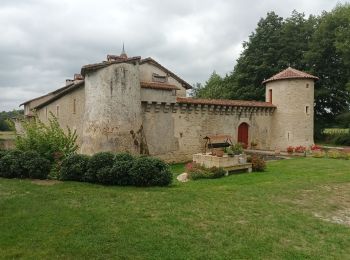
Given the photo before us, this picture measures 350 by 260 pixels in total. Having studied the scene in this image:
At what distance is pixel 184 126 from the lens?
20688 mm

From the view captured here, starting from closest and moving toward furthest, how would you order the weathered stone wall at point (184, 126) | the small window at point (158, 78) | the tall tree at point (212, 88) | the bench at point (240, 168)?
the bench at point (240, 168) < the weathered stone wall at point (184, 126) < the small window at point (158, 78) < the tall tree at point (212, 88)

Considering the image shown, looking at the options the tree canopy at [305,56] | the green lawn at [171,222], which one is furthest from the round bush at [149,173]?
the tree canopy at [305,56]

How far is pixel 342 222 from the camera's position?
764 centimetres

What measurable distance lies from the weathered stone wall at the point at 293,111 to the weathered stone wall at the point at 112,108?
39.4 feet

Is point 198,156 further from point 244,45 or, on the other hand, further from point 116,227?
point 244,45

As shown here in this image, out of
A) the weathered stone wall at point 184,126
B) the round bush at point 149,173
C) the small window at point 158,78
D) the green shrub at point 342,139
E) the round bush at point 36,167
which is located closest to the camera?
the round bush at point 149,173

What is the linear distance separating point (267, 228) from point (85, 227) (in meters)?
3.53

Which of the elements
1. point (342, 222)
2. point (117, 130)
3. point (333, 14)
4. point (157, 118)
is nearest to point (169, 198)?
point (342, 222)

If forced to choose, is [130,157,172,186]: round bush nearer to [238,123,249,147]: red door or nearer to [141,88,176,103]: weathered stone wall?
[141,88,176,103]: weathered stone wall

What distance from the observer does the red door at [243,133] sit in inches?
929

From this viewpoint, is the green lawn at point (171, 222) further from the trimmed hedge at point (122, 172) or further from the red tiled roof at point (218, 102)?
the red tiled roof at point (218, 102)

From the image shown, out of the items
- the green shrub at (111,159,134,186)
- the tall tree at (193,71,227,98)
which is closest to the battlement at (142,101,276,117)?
the green shrub at (111,159,134,186)

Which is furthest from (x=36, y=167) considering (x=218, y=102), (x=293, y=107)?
(x=293, y=107)

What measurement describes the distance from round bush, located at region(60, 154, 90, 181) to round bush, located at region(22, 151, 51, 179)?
76 cm
